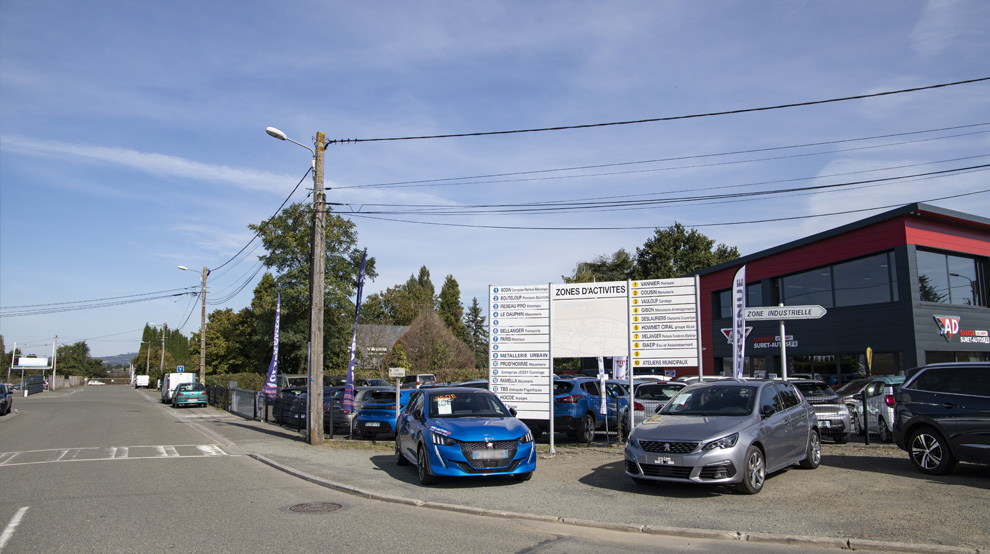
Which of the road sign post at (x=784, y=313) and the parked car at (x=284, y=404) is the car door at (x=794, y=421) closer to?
the road sign post at (x=784, y=313)

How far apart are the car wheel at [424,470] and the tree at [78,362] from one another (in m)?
140

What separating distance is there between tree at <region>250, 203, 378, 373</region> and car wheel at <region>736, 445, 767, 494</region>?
38.1 m

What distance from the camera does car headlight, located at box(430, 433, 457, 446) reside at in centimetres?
971

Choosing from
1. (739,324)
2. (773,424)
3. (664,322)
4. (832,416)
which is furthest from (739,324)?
(773,424)

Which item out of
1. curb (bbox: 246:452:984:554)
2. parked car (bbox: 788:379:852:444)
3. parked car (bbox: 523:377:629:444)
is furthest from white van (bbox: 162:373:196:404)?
parked car (bbox: 788:379:852:444)

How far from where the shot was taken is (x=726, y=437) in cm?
855

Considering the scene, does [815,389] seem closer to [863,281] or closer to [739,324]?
[739,324]

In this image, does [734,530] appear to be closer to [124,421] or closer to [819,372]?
[124,421]

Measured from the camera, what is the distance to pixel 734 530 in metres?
6.91

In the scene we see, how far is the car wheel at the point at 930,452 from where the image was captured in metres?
9.59

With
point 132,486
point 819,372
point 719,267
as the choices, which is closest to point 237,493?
point 132,486

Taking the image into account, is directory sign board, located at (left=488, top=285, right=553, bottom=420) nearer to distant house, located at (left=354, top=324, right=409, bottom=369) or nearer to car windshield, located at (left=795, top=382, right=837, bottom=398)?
car windshield, located at (left=795, top=382, right=837, bottom=398)

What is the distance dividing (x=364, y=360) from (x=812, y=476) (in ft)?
168

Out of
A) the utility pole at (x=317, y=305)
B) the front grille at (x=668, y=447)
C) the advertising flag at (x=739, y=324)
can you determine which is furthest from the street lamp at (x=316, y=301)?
the advertising flag at (x=739, y=324)
